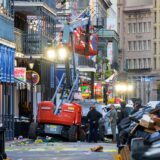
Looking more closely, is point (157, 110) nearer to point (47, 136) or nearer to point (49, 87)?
point (47, 136)

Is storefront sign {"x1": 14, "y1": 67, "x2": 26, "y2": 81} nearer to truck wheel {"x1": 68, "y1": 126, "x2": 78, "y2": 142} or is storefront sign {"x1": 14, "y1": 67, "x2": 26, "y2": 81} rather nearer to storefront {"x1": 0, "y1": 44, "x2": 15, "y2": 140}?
storefront {"x1": 0, "y1": 44, "x2": 15, "y2": 140}

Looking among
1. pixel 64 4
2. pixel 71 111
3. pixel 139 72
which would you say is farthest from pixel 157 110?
pixel 139 72

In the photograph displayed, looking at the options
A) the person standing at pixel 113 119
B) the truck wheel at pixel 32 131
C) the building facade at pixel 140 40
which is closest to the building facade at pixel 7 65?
the truck wheel at pixel 32 131

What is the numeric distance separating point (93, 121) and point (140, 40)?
486 ft

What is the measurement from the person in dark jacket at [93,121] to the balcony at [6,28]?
5719mm

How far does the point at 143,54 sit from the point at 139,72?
14.1ft

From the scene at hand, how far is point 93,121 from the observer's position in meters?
39.2

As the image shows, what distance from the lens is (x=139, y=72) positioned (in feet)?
605

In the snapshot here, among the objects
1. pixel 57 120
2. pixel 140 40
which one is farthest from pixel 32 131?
pixel 140 40

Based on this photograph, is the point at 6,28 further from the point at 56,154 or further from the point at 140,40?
the point at 140,40

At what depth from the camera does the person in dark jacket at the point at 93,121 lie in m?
39.1

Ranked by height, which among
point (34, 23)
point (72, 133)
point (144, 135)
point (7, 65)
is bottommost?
point (72, 133)

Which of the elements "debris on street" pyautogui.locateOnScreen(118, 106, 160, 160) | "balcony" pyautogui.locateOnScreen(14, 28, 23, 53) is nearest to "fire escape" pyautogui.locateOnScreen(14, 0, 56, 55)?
"balcony" pyautogui.locateOnScreen(14, 28, 23, 53)

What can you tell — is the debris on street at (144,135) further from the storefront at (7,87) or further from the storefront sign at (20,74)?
the storefront sign at (20,74)
